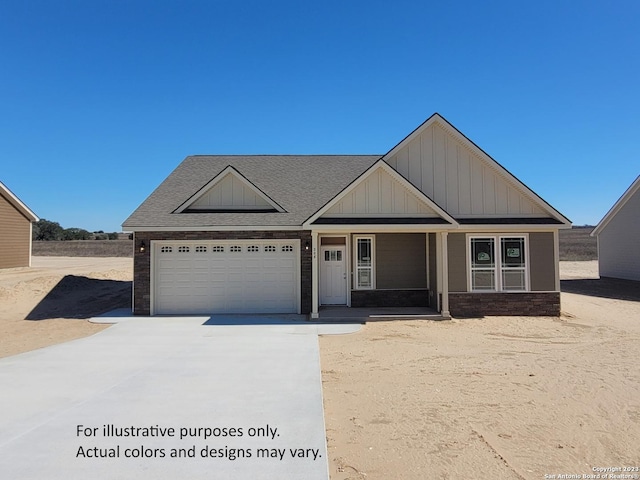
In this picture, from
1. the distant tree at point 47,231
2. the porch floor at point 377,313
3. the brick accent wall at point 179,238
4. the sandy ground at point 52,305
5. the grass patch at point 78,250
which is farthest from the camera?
the distant tree at point 47,231

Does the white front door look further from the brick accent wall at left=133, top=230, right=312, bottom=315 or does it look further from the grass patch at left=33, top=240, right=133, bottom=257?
the grass patch at left=33, top=240, right=133, bottom=257

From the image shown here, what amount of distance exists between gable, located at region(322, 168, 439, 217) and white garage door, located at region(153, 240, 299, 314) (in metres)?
2.21

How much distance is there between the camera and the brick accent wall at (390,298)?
1441 centimetres

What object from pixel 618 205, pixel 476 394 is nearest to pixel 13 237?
pixel 476 394

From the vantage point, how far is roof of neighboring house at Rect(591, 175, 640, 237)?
22156 millimetres

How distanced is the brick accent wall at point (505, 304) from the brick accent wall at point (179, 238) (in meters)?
4.73

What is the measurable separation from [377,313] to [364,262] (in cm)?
214

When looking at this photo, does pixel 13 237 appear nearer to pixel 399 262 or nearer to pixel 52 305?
pixel 52 305

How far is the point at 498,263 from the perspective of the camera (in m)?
13.5

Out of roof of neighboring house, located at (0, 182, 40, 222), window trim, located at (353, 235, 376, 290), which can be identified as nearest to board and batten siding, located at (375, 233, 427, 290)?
window trim, located at (353, 235, 376, 290)

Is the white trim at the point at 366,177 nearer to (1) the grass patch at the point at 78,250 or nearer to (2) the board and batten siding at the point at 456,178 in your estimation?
(2) the board and batten siding at the point at 456,178

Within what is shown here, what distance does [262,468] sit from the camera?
13.3 ft

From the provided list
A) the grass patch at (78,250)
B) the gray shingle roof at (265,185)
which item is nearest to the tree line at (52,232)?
the grass patch at (78,250)

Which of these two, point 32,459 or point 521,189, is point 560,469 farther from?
point 521,189
